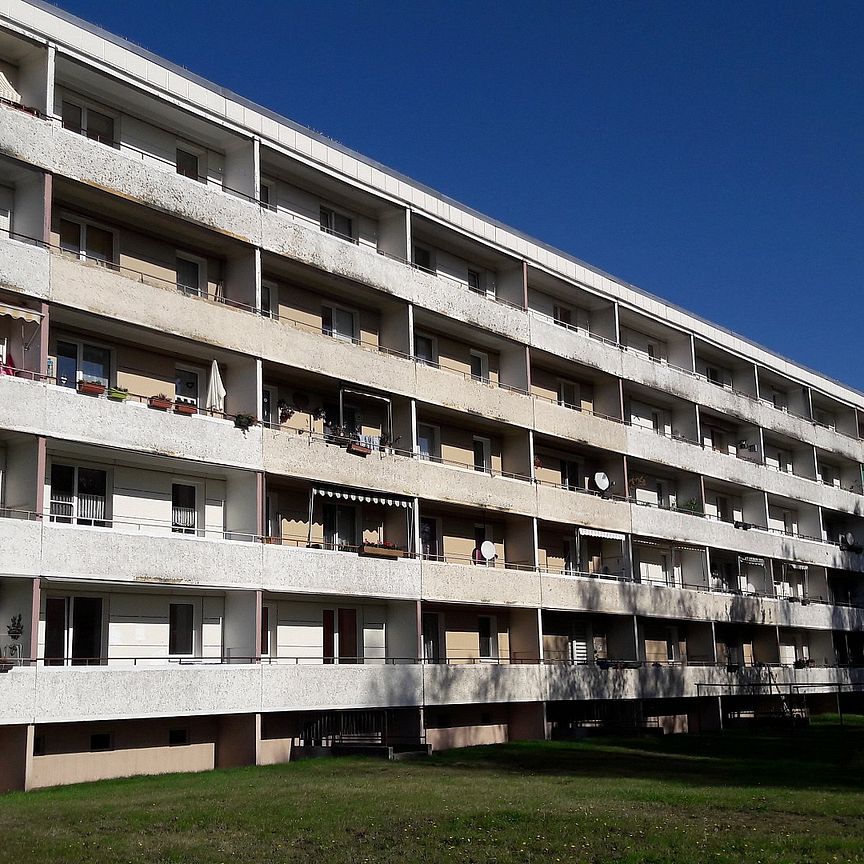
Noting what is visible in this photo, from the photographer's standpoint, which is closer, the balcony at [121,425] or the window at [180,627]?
the balcony at [121,425]

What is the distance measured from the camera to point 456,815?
61.6 ft

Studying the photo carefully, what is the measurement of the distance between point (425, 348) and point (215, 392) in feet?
37.0

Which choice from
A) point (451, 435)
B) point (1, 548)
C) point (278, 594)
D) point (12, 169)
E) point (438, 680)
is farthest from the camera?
point (451, 435)

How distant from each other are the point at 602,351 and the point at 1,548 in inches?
1092

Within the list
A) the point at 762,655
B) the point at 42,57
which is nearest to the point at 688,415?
the point at 762,655

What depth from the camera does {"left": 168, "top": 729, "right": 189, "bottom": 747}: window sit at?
30309 mm

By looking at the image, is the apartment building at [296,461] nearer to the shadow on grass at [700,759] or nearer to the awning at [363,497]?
the awning at [363,497]

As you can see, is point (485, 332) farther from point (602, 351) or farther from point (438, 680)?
point (438, 680)

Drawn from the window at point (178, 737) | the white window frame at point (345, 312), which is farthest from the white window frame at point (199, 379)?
the window at point (178, 737)

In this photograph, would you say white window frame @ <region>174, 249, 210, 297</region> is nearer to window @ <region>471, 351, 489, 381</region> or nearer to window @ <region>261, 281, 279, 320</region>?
window @ <region>261, 281, 279, 320</region>

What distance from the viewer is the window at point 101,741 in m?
28.7

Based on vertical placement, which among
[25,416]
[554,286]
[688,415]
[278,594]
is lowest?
[278,594]

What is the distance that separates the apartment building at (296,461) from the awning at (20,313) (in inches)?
3.4

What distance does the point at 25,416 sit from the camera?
26.9m
